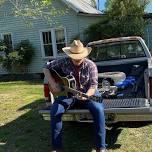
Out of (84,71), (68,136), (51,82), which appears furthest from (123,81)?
(51,82)

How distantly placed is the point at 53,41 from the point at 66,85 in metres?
14.8

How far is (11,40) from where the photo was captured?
21812 millimetres

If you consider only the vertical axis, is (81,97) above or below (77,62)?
below

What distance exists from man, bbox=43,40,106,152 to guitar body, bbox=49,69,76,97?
52 mm

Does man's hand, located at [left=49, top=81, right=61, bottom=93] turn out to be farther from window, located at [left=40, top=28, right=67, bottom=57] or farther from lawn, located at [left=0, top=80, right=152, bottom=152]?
window, located at [left=40, top=28, right=67, bottom=57]

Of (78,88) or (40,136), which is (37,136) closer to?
(40,136)

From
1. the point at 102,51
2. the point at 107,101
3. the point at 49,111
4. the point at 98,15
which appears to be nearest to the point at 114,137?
the point at 107,101

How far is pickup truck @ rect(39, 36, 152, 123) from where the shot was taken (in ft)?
18.4

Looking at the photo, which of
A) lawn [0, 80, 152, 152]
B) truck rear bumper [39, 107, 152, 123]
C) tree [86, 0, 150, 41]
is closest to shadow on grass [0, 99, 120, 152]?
lawn [0, 80, 152, 152]

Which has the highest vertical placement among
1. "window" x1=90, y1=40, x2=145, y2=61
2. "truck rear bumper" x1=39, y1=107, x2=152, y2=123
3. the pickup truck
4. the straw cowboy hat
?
the straw cowboy hat

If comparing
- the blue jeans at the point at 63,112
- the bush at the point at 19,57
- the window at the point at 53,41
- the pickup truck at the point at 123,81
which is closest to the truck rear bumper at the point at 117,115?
the pickup truck at the point at 123,81

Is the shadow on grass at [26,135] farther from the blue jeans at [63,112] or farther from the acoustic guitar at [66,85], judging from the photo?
the acoustic guitar at [66,85]

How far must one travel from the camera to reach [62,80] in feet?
19.2

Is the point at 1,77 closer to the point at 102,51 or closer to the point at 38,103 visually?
the point at 38,103
